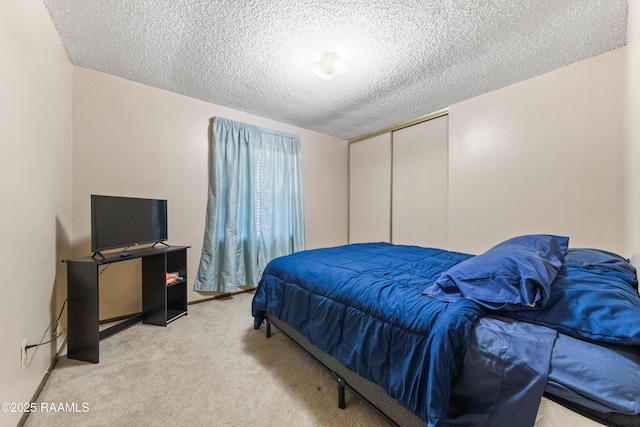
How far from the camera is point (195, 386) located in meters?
1.55

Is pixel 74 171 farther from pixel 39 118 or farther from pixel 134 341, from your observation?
pixel 134 341

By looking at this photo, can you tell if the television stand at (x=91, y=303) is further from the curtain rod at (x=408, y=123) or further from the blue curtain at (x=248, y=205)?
the curtain rod at (x=408, y=123)

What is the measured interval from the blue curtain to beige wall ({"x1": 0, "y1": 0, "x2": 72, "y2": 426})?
1.30m

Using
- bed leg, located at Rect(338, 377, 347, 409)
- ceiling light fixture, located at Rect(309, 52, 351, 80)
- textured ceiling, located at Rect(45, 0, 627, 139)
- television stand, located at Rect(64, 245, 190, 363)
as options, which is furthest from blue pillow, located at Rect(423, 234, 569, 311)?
television stand, located at Rect(64, 245, 190, 363)

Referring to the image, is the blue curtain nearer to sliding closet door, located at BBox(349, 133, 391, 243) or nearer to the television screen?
the television screen

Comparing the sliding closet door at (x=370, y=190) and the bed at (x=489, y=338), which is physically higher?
the sliding closet door at (x=370, y=190)

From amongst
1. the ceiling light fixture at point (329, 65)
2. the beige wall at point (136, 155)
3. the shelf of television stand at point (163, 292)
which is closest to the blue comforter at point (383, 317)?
the shelf of television stand at point (163, 292)

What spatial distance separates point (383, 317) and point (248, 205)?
2.50 m

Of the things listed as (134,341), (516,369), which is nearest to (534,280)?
(516,369)

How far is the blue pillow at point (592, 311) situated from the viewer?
77cm

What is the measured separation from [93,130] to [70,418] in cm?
233

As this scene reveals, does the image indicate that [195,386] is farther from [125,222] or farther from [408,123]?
[408,123]

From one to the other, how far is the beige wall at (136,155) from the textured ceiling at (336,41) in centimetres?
21

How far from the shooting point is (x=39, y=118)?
1.54 m
